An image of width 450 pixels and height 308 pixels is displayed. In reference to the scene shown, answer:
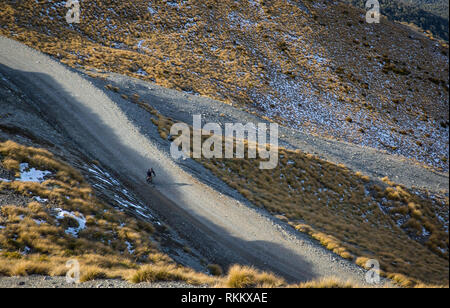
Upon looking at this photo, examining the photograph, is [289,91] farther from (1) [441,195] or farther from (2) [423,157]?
(1) [441,195]

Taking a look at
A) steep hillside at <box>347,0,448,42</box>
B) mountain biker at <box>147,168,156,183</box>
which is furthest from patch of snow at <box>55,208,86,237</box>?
steep hillside at <box>347,0,448,42</box>

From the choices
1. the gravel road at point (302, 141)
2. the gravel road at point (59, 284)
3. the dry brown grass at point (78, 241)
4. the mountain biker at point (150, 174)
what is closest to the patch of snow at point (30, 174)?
the dry brown grass at point (78, 241)

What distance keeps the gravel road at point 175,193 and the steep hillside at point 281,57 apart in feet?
38.9

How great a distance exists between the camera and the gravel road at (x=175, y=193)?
11.9 metres

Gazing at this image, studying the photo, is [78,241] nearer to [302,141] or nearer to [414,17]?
[302,141]

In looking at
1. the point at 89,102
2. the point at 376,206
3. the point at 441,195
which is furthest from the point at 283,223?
the point at 441,195

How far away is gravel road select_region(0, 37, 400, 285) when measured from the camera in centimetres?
1194

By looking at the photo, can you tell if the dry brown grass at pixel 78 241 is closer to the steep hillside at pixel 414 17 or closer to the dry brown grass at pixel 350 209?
the dry brown grass at pixel 350 209

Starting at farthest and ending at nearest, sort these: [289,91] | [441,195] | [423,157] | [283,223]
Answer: [289,91] < [423,157] < [441,195] < [283,223]

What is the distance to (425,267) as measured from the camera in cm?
1480

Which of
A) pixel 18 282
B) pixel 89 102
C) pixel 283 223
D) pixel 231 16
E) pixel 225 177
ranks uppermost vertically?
pixel 231 16

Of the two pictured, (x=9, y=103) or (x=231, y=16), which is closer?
(x=9, y=103)

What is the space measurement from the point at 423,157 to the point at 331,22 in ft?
116

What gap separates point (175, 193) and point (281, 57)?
135 feet
